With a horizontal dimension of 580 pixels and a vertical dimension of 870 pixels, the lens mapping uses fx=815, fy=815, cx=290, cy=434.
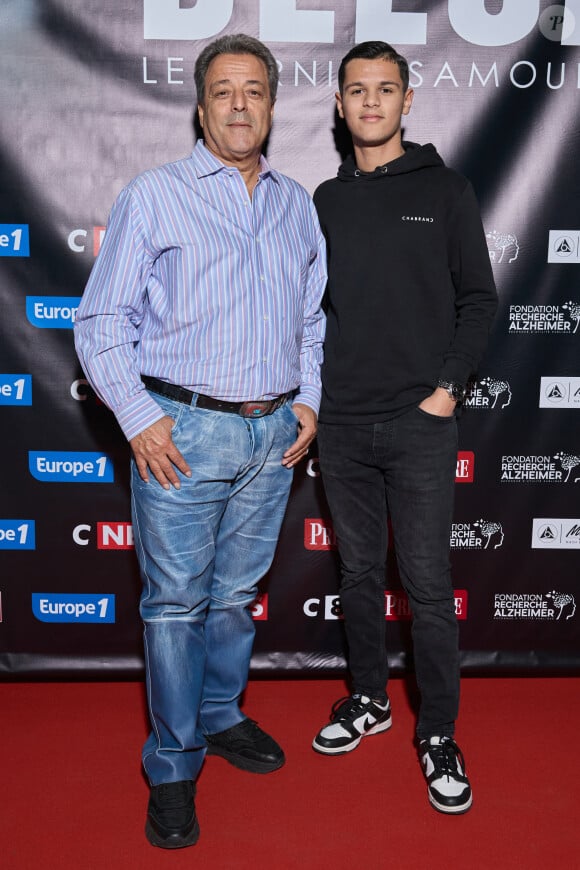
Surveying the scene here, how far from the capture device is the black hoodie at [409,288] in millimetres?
2104

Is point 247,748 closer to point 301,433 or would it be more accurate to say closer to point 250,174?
point 301,433

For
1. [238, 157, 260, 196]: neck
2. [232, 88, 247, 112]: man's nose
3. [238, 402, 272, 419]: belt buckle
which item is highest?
[232, 88, 247, 112]: man's nose

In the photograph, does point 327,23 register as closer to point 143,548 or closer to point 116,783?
point 143,548

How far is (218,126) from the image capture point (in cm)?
196

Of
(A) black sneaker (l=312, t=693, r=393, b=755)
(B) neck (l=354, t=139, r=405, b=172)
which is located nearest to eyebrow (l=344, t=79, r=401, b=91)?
(B) neck (l=354, t=139, r=405, b=172)

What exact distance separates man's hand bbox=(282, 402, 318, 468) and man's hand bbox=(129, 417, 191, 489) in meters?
0.31

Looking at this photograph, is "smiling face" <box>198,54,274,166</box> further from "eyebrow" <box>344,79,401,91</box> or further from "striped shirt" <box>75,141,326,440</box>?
"eyebrow" <box>344,79,401,91</box>

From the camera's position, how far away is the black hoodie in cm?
210

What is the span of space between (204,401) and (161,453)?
16cm

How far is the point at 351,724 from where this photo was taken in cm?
236

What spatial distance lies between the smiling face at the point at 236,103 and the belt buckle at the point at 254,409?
602 mm

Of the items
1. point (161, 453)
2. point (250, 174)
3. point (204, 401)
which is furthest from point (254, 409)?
point (250, 174)

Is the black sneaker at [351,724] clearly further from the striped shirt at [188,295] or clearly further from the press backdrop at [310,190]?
the striped shirt at [188,295]

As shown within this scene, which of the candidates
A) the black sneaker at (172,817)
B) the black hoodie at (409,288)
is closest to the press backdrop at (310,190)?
the black hoodie at (409,288)
